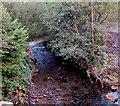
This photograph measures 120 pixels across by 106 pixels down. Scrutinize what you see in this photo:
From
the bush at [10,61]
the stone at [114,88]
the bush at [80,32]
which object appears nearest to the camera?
the bush at [10,61]

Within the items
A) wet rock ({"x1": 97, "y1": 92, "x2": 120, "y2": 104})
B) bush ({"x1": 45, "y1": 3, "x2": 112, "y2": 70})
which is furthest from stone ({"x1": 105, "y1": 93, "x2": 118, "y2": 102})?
bush ({"x1": 45, "y1": 3, "x2": 112, "y2": 70})

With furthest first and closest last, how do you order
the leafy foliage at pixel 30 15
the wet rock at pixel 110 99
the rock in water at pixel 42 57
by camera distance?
the leafy foliage at pixel 30 15
the rock in water at pixel 42 57
the wet rock at pixel 110 99

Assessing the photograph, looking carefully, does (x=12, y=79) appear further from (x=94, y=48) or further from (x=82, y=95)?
(x=94, y=48)

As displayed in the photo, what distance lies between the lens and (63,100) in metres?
2.85

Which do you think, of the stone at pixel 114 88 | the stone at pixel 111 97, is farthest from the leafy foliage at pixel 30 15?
the stone at pixel 111 97

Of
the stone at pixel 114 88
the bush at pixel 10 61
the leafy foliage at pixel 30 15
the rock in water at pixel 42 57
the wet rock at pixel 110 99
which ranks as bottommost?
the wet rock at pixel 110 99

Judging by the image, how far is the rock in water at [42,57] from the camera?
464 centimetres

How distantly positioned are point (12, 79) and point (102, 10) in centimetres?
333

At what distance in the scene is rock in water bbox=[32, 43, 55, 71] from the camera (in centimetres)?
464

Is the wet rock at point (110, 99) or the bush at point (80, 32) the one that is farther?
the bush at point (80, 32)

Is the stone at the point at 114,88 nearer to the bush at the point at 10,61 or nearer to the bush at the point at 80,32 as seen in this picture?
the bush at the point at 80,32

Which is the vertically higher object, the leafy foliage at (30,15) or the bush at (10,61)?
the leafy foliage at (30,15)

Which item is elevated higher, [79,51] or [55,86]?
[79,51]

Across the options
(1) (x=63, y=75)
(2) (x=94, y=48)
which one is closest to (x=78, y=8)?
(2) (x=94, y=48)
